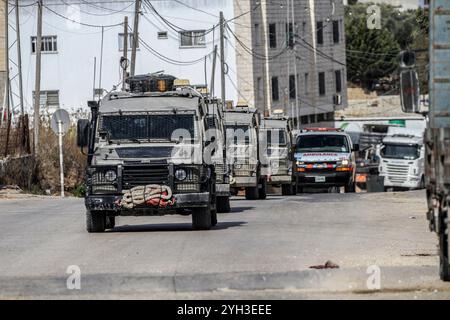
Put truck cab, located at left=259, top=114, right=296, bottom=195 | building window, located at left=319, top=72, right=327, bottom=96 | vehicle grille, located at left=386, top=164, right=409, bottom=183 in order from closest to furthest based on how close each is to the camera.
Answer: truck cab, located at left=259, top=114, right=296, bottom=195
vehicle grille, located at left=386, top=164, right=409, bottom=183
building window, located at left=319, top=72, right=327, bottom=96

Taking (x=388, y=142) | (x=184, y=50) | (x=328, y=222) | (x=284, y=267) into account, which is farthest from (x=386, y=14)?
(x=284, y=267)

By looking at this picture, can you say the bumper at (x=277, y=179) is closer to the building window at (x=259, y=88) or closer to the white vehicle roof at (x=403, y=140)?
the white vehicle roof at (x=403, y=140)

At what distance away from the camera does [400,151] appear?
55625mm

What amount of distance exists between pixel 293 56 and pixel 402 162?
57.2 feet

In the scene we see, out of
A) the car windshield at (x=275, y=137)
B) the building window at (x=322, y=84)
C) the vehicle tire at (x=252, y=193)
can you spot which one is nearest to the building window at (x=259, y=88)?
the building window at (x=322, y=84)

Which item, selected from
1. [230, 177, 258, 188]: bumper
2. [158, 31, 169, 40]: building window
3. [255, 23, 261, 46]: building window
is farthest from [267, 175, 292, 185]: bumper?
[158, 31, 169, 40]: building window

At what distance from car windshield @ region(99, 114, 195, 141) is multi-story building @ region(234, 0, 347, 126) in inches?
1685

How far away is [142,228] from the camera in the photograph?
22.4 meters

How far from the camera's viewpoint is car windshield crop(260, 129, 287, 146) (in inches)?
1542

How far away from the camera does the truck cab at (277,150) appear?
128 feet

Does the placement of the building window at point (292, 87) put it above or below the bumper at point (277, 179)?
above

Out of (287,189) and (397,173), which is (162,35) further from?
(287,189)

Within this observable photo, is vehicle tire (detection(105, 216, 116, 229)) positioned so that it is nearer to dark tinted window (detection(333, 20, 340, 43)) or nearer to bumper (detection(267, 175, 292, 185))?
bumper (detection(267, 175, 292, 185))

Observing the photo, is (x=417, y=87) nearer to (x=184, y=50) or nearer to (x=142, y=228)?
(x=142, y=228)
